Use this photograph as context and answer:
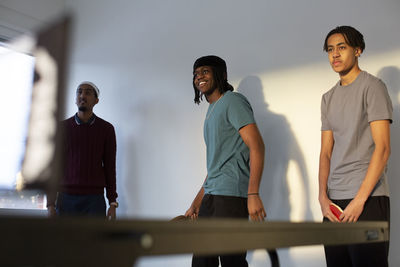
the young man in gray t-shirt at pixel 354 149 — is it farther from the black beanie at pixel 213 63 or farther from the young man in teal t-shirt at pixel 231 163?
the black beanie at pixel 213 63

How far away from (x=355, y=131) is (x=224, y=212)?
0.66 m

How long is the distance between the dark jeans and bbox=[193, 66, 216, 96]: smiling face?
1160 millimetres

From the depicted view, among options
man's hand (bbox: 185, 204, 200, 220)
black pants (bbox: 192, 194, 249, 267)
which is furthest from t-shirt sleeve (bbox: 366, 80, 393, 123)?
man's hand (bbox: 185, 204, 200, 220)

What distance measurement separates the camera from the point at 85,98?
299 cm

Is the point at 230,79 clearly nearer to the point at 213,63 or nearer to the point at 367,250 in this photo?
the point at 213,63

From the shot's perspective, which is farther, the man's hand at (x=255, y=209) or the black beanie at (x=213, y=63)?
the black beanie at (x=213, y=63)

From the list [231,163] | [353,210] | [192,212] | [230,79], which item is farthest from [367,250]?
[230,79]

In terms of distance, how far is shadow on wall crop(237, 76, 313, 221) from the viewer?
233cm

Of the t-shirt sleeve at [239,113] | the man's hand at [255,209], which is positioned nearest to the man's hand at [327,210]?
the man's hand at [255,209]

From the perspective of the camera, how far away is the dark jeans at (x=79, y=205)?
2.63 metres

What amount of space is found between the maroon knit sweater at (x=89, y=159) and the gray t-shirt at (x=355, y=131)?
1679 millimetres

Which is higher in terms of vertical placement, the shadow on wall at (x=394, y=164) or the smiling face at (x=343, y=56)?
the smiling face at (x=343, y=56)

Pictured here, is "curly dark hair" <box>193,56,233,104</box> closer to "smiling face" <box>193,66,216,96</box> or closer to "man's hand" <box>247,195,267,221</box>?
"smiling face" <box>193,66,216,96</box>

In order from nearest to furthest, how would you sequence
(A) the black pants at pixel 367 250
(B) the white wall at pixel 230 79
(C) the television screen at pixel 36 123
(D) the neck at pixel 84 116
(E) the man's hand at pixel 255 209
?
1. (C) the television screen at pixel 36 123
2. (A) the black pants at pixel 367 250
3. (E) the man's hand at pixel 255 209
4. (B) the white wall at pixel 230 79
5. (D) the neck at pixel 84 116
